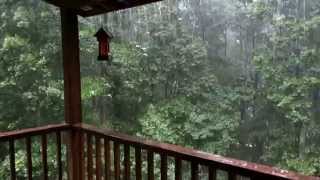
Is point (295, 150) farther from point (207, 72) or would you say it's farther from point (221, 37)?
point (221, 37)

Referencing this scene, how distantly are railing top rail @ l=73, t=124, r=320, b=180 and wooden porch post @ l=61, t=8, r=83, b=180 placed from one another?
45cm

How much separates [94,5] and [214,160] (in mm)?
1430

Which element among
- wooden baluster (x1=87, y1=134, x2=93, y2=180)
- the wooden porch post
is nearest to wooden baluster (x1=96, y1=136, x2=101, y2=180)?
wooden baluster (x1=87, y1=134, x2=93, y2=180)

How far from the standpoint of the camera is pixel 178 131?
9.90m

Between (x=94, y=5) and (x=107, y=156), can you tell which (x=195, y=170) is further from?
(x=94, y=5)

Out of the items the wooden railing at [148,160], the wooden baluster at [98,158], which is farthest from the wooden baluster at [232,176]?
the wooden baluster at [98,158]

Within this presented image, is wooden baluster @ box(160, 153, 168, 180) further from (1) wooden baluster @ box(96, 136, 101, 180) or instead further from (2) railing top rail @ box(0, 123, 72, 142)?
(2) railing top rail @ box(0, 123, 72, 142)

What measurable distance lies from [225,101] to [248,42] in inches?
94.6

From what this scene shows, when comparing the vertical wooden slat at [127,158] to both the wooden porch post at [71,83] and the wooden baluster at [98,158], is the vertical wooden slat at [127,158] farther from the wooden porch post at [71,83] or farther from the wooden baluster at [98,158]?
the wooden porch post at [71,83]

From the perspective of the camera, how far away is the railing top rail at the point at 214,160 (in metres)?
1.58

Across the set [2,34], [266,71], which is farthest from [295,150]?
[2,34]

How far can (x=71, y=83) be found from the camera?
286 cm

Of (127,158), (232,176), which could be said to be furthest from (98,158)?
(232,176)

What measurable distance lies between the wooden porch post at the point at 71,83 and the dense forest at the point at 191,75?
18.9 feet
